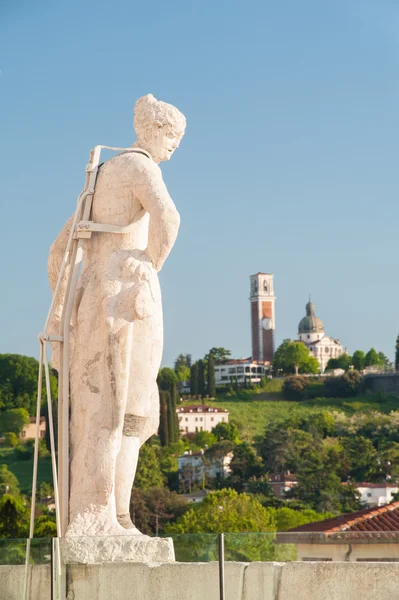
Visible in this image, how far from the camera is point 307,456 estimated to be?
10119 centimetres

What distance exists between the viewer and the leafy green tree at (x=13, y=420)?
11571 centimetres

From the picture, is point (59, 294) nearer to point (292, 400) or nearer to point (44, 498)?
point (44, 498)

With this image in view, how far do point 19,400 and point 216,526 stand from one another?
9191 cm

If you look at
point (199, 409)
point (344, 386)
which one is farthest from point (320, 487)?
point (344, 386)

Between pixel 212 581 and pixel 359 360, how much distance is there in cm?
16341

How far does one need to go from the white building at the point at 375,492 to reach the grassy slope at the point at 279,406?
37.6 meters

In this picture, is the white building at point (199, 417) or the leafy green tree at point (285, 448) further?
the white building at point (199, 417)

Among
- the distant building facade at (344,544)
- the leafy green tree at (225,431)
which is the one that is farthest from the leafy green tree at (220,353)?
the distant building facade at (344,544)

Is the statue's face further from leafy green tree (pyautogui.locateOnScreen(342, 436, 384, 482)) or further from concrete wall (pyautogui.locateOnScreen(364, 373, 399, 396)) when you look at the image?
concrete wall (pyautogui.locateOnScreen(364, 373, 399, 396))

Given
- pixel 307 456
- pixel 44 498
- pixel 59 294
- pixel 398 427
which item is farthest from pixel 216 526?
pixel 398 427

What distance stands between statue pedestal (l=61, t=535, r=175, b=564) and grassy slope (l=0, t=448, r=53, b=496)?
80.4 m

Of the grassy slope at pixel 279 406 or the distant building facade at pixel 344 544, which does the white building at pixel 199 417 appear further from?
the distant building facade at pixel 344 544

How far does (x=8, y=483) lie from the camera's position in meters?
89.2

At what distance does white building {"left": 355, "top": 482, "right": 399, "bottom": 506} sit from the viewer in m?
88.3
